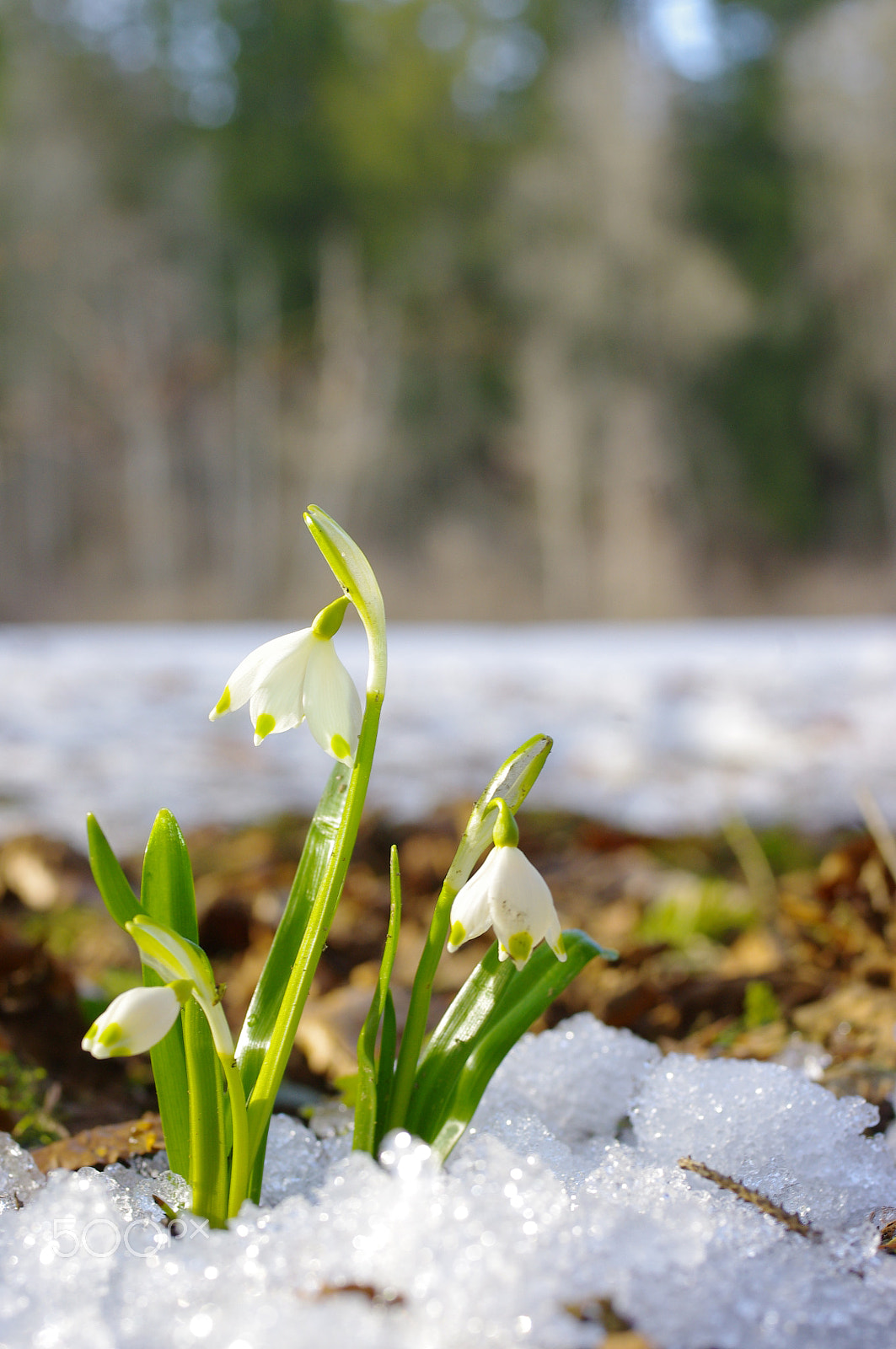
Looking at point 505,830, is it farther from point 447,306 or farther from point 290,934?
point 447,306

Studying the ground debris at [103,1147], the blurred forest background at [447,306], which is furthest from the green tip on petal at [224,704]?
the blurred forest background at [447,306]

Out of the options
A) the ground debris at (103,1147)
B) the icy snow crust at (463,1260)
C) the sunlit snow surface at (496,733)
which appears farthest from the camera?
the sunlit snow surface at (496,733)

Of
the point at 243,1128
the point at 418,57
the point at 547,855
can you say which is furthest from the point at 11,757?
the point at 418,57

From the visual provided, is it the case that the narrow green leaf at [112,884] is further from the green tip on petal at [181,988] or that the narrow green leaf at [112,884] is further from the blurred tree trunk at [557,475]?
the blurred tree trunk at [557,475]

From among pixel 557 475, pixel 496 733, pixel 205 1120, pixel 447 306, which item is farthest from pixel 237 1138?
pixel 447 306

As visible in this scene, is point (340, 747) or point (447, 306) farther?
point (447, 306)
